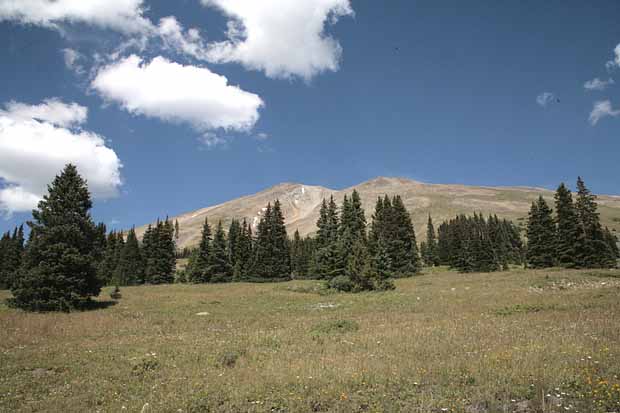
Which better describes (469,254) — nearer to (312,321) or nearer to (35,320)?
(312,321)

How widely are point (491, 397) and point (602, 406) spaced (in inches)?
76.4

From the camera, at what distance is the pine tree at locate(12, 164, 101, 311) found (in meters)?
25.3

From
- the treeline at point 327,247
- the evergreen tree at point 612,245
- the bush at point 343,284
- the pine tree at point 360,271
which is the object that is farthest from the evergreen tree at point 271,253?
the evergreen tree at point 612,245

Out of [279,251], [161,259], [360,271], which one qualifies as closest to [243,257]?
[279,251]

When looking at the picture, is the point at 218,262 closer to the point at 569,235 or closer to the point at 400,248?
the point at 400,248

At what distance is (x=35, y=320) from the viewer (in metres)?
20.7

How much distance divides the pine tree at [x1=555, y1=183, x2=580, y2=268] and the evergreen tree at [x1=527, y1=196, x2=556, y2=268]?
1784mm

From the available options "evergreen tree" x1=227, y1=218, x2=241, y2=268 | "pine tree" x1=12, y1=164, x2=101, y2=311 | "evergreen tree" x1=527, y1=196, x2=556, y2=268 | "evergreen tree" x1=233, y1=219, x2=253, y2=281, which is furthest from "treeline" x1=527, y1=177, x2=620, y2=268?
"pine tree" x1=12, y1=164, x2=101, y2=311

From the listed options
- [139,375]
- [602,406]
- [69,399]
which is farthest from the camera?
[139,375]

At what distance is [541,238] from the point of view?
181 feet

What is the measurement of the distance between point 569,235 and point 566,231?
86cm

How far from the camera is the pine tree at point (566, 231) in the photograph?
48.1 m

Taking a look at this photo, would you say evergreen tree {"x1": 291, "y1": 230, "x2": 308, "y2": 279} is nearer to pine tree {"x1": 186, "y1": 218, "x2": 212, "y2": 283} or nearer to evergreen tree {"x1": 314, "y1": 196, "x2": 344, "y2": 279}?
pine tree {"x1": 186, "y1": 218, "x2": 212, "y2": 283}

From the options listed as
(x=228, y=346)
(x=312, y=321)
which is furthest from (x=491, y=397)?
(x=312, y=321)
